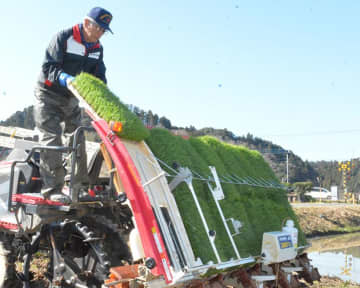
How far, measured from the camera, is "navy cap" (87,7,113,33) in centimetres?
516

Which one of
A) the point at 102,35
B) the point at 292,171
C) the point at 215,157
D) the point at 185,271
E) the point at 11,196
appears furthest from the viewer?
the point at 292,171

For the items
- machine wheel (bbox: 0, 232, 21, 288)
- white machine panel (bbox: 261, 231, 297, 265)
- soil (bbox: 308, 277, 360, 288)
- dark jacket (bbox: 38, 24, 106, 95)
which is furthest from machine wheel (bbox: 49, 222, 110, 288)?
soil (bbox: 308, 277, 360, 288)

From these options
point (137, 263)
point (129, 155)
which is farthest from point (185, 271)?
point (129, 155)

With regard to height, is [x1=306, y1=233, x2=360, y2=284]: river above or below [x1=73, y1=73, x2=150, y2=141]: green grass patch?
below

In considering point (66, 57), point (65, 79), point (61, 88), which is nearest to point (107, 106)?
point (65, 79)

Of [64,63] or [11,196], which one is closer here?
[11,196]

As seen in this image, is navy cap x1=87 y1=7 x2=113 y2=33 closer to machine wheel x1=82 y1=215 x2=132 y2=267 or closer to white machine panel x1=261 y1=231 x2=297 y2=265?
machine wheel x1=82 y1=215 x2=132 y2=267

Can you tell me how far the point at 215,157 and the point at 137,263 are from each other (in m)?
2.38

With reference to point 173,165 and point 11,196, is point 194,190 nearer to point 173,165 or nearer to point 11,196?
point 173,165

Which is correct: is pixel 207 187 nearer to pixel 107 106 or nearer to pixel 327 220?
pixel 107 106

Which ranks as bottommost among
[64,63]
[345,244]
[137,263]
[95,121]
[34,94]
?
[345,244]

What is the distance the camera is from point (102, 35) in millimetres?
5434

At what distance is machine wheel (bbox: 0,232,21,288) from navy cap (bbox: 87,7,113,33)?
334 cm

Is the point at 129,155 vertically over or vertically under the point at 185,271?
over
